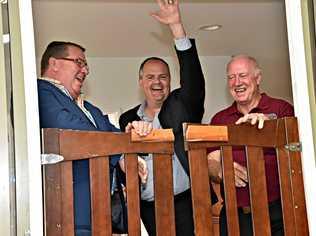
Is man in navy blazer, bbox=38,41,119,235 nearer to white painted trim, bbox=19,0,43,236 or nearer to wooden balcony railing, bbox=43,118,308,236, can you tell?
wooden balcony railing, bbox=43,118,308,236

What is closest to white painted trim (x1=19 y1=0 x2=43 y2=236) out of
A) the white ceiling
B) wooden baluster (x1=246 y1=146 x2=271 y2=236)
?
wooden baluster (x1=246 y1=146 x2=271 y2=236)

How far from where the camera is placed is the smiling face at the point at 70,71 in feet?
9.52

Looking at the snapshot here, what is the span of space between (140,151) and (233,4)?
1.82 m

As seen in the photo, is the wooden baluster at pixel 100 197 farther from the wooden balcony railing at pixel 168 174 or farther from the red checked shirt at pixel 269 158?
the red checked shirt at pixel 269 158

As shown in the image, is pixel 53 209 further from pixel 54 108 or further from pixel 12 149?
pixel 54 108

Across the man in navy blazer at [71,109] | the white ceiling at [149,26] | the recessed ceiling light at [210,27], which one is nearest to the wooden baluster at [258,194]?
the man in navy blazer at [71,109]

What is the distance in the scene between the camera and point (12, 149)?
2156 mm

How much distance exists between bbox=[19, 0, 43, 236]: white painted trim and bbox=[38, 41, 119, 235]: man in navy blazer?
256 millimetres

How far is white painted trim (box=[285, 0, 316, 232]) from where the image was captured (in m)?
2.44

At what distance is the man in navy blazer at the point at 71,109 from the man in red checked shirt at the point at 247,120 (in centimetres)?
57

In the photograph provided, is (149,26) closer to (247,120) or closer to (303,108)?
(247,120)

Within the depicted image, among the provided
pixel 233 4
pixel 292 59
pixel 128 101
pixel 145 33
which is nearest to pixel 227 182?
pixel 292 59

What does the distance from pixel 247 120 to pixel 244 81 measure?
58cm

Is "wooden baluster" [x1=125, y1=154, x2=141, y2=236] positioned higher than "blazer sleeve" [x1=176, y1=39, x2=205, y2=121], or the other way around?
"blazer sleeve" [x1=176, y1=39, x2=205, y2=121]
